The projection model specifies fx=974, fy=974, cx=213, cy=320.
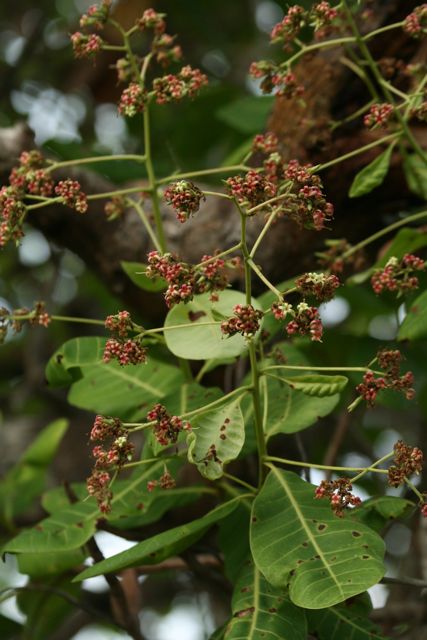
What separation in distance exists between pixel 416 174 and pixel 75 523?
977 mm

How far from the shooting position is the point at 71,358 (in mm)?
1763

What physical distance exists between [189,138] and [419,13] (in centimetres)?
184

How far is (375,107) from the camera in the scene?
1611 mm

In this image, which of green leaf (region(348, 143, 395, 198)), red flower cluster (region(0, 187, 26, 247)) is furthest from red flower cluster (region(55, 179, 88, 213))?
green leaf (region(348, 143, 395, 198))

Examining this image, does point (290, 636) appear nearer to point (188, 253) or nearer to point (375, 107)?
point (375, 107)

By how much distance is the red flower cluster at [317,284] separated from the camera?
1314 mm

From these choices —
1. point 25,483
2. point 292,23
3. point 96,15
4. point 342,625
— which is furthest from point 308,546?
point 25,483

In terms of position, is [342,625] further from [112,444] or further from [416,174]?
[416,174]

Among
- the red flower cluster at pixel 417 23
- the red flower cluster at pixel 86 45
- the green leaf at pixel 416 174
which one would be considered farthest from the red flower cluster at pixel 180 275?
the green leaf at pixel 416 174

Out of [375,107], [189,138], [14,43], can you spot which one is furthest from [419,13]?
[14,43]

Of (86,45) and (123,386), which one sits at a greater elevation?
(86,45)

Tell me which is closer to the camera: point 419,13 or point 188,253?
point 419,13

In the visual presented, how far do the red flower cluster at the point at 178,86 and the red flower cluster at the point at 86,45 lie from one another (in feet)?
0.42

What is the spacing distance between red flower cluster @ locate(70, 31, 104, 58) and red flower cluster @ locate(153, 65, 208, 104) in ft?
0.42
